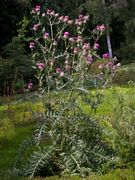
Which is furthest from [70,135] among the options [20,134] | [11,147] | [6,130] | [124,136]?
[6,130]

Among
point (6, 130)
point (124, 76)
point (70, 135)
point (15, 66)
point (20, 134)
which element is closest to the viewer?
point (70, 135)

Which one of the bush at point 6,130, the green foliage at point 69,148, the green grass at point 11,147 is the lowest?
the green grass at point 11,147

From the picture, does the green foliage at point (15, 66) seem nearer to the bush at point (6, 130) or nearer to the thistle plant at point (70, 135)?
the bush at point (6, 130)

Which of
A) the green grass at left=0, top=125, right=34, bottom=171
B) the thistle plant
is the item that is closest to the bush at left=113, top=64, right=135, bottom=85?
the green grass at left=0, top=125, right=34, bottom=171

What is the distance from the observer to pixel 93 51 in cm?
819

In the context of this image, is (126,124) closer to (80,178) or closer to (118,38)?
(80,178)

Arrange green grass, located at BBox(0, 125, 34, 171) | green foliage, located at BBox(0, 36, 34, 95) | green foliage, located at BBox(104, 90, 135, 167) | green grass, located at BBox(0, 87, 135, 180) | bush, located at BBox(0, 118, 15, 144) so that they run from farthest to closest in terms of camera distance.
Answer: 1. green foliage, located at BBox(0, 36, 34, 95)
2. bush, located at BBox(0, 118, 15, 144)
3. green grass, located at BBox(0, 125, 34, 171)
4. green foliage, located at BBox(104, 90, 135, 167)
5. green grass, located at BBox(0, 87, 135, 180)

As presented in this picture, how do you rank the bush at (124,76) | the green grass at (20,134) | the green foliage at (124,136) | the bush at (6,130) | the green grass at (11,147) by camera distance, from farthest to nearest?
1. the bush at (124,76)
2. the bush at (6,130)
3. the green grass at (11,147)
4. the green foliage at (124,136)
5. the green grass at (20,134)

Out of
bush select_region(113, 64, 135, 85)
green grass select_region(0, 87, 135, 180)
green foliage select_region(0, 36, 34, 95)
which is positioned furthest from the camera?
bush select_region(113, 64, 135, 85)

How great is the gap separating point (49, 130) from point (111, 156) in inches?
40.2

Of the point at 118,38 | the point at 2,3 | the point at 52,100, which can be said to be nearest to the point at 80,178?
the point at 52,100

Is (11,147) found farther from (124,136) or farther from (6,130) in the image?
(124,136)

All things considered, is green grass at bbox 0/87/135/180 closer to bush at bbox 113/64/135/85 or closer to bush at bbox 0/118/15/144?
bush at bbox 0/118/15/144

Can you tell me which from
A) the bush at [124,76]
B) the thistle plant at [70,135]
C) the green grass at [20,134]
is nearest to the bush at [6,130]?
the green grass at [20,134]
